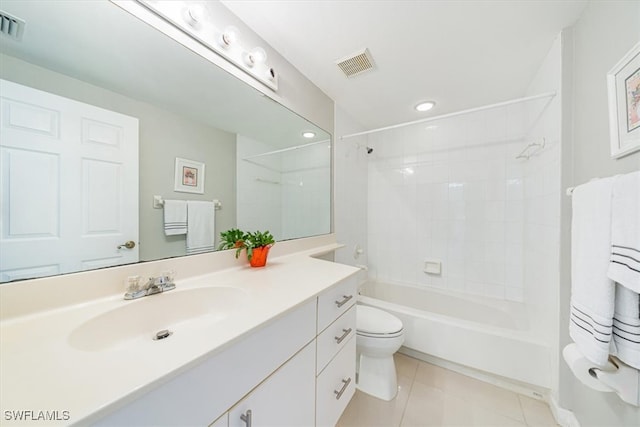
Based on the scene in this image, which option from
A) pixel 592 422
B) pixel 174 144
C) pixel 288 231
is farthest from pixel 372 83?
pixel 592 422

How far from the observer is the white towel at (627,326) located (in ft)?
2.09

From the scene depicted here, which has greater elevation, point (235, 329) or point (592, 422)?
point (235, 329)

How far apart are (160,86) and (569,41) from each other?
2.08 metres

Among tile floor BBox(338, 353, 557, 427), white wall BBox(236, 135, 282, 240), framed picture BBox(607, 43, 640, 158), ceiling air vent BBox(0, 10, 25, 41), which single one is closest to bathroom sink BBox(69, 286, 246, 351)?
white wall BBox(236, 135, 282, 240)

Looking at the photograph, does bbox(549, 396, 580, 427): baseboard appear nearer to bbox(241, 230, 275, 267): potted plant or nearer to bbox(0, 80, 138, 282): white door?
bbox(241, 230, 275, 267): potted plant

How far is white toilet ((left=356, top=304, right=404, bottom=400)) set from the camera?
4.38ft

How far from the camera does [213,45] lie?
3.40 ft

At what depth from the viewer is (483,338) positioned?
4.62ft

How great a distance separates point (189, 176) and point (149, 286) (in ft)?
1.58

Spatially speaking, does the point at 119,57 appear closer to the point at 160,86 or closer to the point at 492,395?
the point at 160,86

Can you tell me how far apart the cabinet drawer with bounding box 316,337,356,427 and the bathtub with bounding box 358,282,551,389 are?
2.21 feet

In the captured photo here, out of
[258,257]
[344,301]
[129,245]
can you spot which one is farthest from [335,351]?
[129,245]

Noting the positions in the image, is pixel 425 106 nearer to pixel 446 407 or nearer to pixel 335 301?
pixel 335 301

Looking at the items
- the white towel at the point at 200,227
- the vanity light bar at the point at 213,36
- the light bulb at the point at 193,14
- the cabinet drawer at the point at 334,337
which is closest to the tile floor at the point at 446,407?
the cabinet drawer at the point at 334,337
